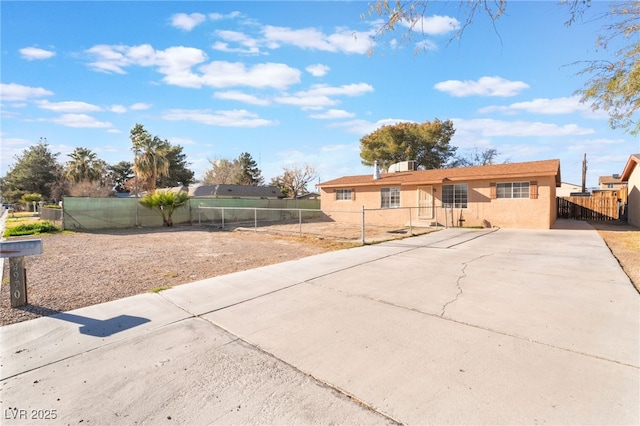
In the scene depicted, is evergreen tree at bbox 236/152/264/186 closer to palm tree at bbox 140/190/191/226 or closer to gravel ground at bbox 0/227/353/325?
palm tree at bbox 140/190/191/226

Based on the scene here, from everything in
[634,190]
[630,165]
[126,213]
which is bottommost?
[126,213]

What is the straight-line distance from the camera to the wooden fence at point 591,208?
63.5 feet

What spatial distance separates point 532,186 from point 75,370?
53.4ft

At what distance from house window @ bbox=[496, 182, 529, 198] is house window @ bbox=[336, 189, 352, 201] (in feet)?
29.1

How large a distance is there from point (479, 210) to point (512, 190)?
1.68 metres

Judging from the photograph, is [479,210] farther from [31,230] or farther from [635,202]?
[31,230]

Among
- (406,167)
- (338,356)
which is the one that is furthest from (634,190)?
(338,356)

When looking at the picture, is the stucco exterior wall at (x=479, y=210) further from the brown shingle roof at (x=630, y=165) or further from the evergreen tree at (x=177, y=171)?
the evergreen tree at (x=177, y=171)

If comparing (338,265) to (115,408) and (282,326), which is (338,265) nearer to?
(282,326)

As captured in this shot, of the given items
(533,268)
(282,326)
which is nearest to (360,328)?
(282,326)

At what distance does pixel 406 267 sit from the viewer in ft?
21.2

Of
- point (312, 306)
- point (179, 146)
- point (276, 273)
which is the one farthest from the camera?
point (179, 146)

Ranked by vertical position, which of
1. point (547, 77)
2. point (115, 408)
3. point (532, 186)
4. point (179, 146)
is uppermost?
point (179, 146)

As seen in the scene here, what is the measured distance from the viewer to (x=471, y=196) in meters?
15.5
